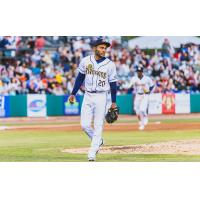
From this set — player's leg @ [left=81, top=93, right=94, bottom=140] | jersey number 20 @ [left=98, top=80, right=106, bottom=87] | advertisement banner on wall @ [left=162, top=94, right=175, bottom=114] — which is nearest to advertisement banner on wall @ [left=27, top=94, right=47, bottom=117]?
advertisement banner on wall @ [left=162, top=94, right=175, bottom=114]

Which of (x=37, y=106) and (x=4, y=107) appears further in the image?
(x=37, y=106)

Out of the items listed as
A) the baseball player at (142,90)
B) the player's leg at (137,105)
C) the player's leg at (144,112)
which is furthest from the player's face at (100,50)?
the player's leg at (137,105)

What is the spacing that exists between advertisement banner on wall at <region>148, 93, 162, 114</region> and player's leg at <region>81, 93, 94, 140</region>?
2.70 m

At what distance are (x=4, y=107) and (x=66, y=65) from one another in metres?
1.49

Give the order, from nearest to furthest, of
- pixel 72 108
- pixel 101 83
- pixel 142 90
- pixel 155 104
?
pixel 101 83 < pixel 72 108 < pixel 155 104 < pixel 142 90

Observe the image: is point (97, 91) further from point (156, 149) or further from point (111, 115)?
point (156, 149)

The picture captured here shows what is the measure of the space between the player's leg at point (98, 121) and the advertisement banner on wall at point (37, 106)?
3068 millimetres

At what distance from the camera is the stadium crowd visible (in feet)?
35.8

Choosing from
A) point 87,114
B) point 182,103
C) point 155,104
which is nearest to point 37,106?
point 155,104

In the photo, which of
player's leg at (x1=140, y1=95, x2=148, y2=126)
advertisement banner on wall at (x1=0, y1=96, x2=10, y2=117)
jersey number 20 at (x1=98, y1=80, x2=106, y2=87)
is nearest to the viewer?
jersey number 20 at (x1=98, y1=80, x2=106, y2=87)

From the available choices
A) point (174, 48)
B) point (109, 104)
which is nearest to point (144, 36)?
point (174, 48)

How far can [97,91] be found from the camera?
9.12m

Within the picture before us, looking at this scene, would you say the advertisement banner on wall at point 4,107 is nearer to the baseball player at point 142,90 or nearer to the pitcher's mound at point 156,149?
the pitcher's mound at point 156,149

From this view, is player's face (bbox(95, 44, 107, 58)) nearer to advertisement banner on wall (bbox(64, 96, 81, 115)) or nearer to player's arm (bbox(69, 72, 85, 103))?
player's arm (bbox(69, 72, 85, 103))
